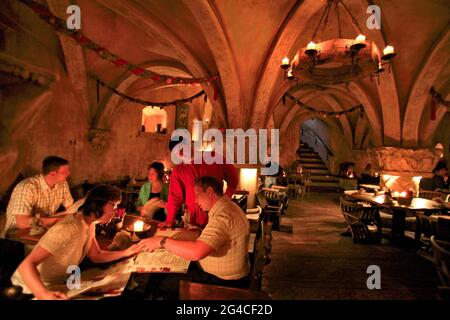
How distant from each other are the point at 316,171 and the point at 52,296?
52.2 feet

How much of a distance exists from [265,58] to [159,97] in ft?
22.6

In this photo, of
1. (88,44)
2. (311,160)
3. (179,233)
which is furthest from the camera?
(311,160)

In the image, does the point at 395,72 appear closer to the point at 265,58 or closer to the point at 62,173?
the point at 265,58

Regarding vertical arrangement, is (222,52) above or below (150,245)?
above

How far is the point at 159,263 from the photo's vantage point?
1.85m

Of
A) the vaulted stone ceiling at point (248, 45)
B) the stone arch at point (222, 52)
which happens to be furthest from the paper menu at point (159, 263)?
the stone arch at point (222, 52)

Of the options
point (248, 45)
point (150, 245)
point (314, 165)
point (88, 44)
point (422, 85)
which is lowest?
point (150, 245)

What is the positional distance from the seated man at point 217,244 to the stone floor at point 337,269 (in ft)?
4.85

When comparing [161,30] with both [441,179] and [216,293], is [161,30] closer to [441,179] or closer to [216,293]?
[216,293]

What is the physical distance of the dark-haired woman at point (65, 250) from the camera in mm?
1387

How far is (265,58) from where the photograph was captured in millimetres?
5355

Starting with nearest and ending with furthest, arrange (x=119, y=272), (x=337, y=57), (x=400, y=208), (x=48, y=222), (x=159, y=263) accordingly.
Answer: (x=119, y=272), (x=159, y=263), (x=48, y=222), (x=337, y=57), (x=400, y=208)

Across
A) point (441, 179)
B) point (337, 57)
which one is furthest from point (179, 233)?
point (441, 179)

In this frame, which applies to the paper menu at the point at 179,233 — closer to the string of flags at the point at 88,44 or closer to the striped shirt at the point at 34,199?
the striped shirt at the point at 34,199
